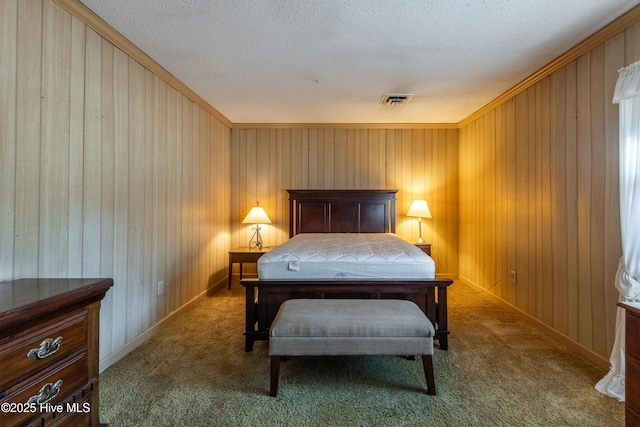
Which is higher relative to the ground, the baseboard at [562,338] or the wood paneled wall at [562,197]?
the wood paneled wall at [562,197]

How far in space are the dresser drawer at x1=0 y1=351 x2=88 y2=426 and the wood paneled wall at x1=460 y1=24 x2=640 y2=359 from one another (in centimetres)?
309

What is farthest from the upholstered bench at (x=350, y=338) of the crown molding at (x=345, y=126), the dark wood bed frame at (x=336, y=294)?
the crown molding at (x=345, y=126)

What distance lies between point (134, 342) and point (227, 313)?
3.00 ft

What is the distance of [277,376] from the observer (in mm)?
1670

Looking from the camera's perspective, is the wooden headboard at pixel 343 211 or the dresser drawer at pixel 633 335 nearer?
the dresser drawer at pixel 633 335

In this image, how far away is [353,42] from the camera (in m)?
2.16

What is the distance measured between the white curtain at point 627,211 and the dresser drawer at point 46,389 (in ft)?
9.19

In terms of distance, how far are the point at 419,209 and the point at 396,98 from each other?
163 centimetres

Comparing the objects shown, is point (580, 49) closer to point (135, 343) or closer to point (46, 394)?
point (46, 394)

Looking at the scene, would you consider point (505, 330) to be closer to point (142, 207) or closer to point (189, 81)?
point (142, 207)

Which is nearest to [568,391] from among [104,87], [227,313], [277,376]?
[277,376]

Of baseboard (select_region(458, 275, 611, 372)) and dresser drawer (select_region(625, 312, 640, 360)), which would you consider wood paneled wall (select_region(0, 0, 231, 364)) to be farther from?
baseboard (select_region(458, 275, 611, 372))

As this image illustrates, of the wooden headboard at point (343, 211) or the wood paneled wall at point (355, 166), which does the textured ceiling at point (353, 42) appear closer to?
the wood paneled wall at point (355, 166)

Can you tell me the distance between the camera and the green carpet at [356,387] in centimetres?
150
